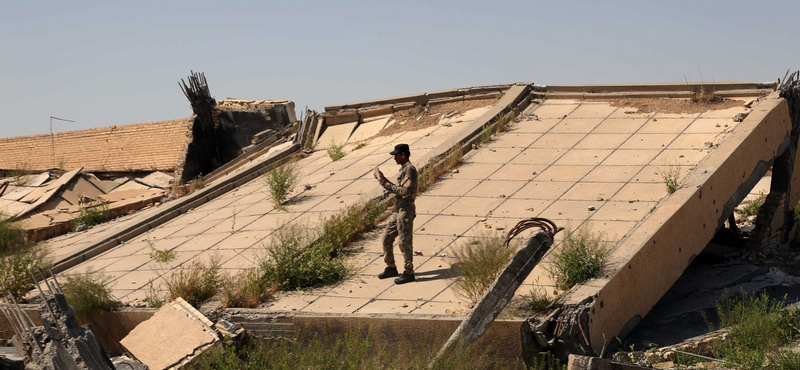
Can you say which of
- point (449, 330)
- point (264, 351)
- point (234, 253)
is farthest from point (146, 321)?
point (449, 330)

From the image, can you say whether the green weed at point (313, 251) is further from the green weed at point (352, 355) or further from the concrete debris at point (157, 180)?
the concrete debris at point (157, 180)

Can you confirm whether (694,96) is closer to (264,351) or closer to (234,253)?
(234,253)

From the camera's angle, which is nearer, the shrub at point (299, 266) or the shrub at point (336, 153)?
the shrub at point (299, 266)

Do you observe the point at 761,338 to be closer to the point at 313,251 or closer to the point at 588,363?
the point at 588,363

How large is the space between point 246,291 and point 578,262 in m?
3.29

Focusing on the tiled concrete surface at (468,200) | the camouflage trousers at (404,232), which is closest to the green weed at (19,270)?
the tiled concrete surface at (468,200)

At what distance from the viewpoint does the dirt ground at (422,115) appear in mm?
15789

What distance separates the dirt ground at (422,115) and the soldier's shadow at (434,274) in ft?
21.2

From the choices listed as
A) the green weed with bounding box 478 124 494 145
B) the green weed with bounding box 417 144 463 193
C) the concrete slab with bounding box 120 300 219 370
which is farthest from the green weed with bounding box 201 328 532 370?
the green weed with bounding box 478 124 494 145

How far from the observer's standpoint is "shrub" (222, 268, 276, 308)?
9148 mm

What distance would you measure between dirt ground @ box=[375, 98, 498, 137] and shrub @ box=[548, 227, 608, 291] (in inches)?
287

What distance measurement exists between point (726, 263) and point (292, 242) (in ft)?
19.1

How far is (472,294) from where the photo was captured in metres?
8.18

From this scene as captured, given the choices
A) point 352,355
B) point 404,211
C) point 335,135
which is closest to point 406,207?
point 404,211
